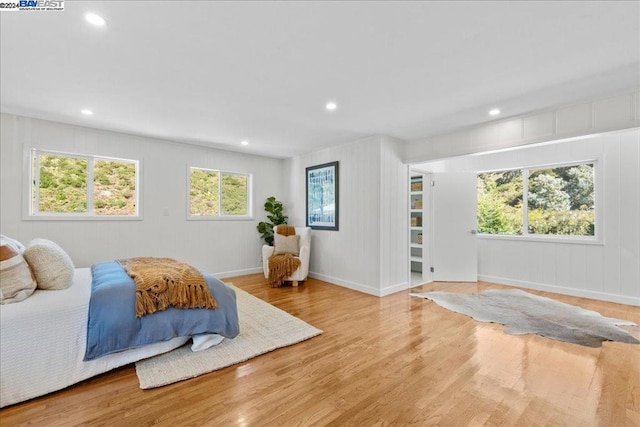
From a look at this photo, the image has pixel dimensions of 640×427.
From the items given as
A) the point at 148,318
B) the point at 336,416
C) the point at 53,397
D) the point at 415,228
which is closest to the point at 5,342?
the point at 53,397

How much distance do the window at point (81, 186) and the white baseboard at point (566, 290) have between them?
5.89 meters

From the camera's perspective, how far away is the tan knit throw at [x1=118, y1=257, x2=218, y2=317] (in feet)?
7.05

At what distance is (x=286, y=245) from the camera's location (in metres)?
4.82

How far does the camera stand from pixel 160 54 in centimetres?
208

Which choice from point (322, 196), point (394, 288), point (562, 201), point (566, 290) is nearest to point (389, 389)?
point (394, 288)

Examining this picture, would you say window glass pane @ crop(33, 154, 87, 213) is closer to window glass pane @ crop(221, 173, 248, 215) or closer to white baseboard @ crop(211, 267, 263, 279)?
window glass pane @ crop(221, 173, 248, 215)

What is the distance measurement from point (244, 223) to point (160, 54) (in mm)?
3621

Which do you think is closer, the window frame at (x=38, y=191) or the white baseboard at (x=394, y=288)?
the window frame at (x=38, y=191)

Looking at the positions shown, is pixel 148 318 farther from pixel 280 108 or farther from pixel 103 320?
pixel 280 108

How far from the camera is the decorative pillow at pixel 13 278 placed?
1.81 metres

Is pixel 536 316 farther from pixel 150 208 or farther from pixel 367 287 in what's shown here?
pixel 150 208

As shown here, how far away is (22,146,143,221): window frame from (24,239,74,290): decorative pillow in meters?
1.85

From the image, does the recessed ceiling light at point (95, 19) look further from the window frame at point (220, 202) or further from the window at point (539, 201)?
the window at point (539, 201)

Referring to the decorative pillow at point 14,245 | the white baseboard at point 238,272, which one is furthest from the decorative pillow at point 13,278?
the white baseboard at point 238,272
